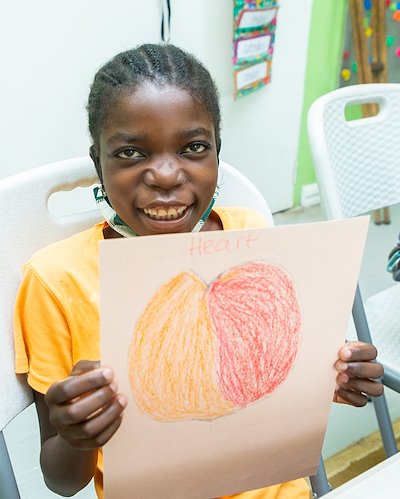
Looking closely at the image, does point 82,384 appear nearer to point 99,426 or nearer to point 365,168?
point 99,426

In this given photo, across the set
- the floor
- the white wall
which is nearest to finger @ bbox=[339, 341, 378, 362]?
the floor

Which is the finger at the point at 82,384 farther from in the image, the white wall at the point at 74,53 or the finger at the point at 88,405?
the white wall at the point at 74,53

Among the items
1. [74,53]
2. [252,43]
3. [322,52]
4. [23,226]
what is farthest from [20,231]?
[322,52]

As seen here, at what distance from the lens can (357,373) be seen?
0.60m

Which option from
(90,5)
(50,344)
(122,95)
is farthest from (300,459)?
(90,5)

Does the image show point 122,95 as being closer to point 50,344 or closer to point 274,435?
point 50,344

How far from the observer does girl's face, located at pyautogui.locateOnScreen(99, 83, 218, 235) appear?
625 millimetres

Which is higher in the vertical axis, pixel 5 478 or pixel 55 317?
pixel 55 317

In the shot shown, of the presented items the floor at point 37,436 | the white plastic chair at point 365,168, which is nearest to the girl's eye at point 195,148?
the white plastic chair at point 365,168

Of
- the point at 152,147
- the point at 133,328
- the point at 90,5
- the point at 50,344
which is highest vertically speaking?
the point at 90,5

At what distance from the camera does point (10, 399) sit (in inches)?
26.2

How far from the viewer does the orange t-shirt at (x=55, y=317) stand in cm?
66

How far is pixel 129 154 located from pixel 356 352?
1.06 feet

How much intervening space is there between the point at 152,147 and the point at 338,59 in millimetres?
2046
